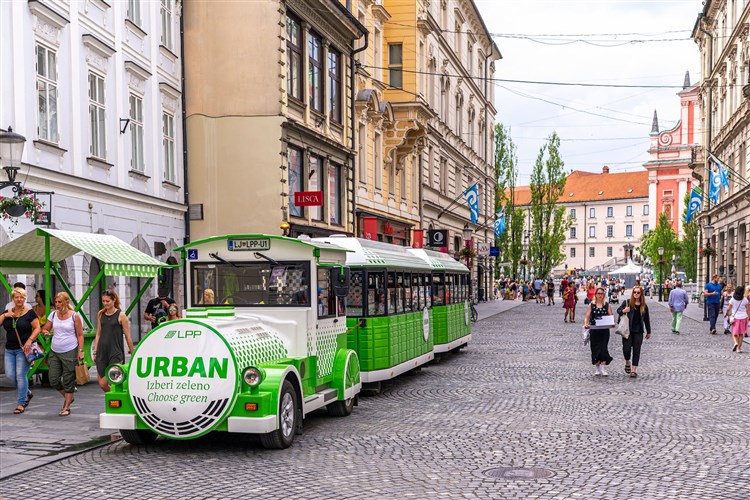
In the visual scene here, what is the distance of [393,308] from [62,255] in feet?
18.2

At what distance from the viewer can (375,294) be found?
541 inches

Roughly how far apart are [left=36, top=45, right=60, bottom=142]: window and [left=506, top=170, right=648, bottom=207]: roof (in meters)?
112

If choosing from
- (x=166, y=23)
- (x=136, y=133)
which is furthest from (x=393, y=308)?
(x=166, y=23)

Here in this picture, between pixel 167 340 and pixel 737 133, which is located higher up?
pixel 737 133

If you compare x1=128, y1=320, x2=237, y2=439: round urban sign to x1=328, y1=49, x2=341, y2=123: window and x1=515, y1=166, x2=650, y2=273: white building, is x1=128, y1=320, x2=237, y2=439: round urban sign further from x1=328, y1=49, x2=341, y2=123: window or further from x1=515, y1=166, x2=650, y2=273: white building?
x1=515, y1=166, x2=650, y2=273: white building

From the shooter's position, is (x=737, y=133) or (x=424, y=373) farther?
(x=737, y=133)

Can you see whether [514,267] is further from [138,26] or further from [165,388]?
[165,388]

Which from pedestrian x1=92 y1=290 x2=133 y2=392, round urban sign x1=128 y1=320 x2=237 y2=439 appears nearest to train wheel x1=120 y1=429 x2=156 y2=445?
round urban sign x1=128 y1=320 x2=237 y2=439

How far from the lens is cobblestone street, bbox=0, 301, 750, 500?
742cm

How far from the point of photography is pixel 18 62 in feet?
51.3

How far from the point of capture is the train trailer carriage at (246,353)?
8742 millimetres

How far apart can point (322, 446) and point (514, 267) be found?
55.3 metres

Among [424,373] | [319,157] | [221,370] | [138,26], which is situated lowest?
[424,373]

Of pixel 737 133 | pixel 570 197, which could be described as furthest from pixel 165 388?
pixel 570 197
